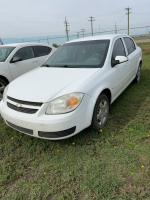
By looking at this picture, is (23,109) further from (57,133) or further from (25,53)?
(25,53)

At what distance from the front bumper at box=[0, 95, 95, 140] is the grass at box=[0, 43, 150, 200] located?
38cm

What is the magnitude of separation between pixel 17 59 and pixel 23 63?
36cm

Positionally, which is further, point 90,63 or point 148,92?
point 148,92

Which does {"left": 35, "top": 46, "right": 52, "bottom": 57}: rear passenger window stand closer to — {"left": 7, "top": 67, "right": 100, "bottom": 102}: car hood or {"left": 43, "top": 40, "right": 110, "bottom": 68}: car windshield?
{"left": 43, "top": 40, "right": 110, "bottom": 68}: car windshield

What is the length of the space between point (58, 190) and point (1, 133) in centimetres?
173

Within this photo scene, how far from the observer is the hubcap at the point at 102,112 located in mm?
2702

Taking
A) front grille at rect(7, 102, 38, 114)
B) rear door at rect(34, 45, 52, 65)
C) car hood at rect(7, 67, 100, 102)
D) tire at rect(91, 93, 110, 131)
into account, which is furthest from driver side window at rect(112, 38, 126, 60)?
rear door at rect(34, 45, 52, 65)

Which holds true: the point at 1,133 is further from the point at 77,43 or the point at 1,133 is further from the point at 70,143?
the point at 77,43

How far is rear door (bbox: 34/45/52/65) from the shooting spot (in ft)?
18.6

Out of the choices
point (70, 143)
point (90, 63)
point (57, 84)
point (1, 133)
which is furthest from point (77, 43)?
point (1, 133)

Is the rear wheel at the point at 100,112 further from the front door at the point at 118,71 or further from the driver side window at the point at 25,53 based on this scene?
the driver side window at the point at 25,53

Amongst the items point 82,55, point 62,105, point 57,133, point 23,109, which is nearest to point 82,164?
point 57,133

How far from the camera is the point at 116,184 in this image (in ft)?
6.01

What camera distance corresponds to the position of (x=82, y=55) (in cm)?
328
